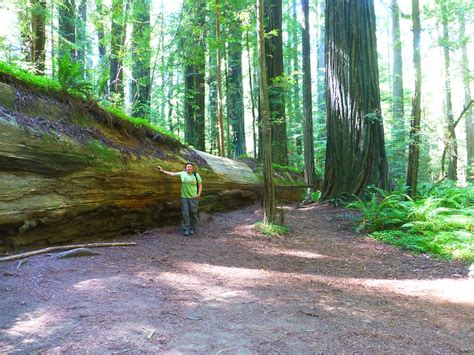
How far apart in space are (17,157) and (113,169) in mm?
1711

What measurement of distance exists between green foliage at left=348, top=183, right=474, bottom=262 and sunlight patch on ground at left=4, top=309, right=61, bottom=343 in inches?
237

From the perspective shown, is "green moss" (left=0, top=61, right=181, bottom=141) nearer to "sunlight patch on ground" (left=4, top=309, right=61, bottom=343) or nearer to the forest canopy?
the forest canopy

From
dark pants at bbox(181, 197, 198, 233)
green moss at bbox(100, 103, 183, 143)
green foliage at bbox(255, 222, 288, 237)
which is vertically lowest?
green foliage at bbox(255, 222, 288, 237)

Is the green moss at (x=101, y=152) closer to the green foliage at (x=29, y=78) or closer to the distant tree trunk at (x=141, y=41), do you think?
the green foliage at (x=29, y=78)

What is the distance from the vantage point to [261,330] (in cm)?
288

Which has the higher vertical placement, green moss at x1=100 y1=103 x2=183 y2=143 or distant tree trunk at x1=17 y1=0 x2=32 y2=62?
distant tree trunk at x1=17 y1=0 x2=32 y2=62

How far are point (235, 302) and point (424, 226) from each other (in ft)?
16.8

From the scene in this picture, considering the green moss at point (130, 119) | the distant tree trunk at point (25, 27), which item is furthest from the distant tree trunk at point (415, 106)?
the distant tree trunk at point (25, 27)

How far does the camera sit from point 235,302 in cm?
362

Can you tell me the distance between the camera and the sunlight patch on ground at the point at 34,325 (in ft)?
8.52

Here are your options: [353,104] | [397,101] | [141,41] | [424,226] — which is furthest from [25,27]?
[397,101]

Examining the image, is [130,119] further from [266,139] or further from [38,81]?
[266,139]

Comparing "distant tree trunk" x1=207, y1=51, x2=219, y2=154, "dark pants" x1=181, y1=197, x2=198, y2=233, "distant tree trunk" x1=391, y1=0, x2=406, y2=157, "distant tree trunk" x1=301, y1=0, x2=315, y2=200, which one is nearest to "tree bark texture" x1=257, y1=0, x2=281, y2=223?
"dark pants" x1=181, y1=197, x2=198, y2=233

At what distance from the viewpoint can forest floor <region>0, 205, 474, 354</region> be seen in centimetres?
264
